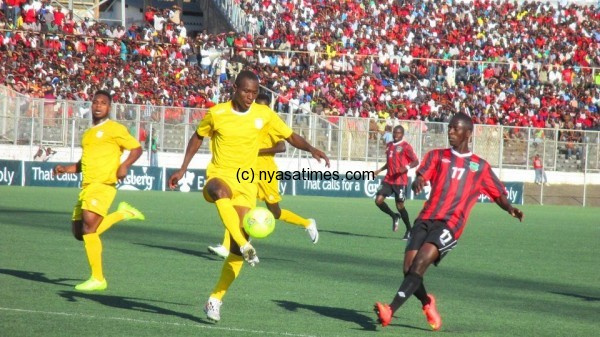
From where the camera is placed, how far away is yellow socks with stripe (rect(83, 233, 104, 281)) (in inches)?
422

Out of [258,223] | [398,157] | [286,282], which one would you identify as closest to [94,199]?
[258,223]

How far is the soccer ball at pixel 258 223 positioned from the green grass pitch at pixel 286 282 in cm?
78

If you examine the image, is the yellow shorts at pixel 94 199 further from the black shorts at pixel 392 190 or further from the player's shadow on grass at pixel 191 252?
the black shorts at pixel 392 190

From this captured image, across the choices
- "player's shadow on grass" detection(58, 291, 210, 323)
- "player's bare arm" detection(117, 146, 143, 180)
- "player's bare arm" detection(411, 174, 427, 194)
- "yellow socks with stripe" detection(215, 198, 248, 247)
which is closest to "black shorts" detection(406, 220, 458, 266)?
"player's bare arm" detection(411, 174, 427, 194)

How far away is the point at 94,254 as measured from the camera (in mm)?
10711

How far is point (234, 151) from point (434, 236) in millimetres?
1911

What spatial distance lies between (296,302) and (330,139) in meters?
26.1

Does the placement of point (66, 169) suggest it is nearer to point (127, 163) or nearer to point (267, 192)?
point (127, 163)

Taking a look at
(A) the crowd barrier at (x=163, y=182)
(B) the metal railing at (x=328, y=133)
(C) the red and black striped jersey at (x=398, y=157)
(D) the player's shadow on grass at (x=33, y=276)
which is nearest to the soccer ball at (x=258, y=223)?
(D) the player's shadow on grass at (x=33, y=276)

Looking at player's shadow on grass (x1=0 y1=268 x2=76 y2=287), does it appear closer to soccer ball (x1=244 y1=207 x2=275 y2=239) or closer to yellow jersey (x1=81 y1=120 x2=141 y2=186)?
yellow jersey (x1=81 y1=120 x2=141 y2=186)

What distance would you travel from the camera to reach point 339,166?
36.8m

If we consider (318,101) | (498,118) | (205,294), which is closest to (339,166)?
(318,101)

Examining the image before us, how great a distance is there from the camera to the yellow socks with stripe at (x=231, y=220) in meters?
8.92

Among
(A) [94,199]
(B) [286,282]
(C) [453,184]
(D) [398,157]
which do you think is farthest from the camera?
(D) [398,157]
